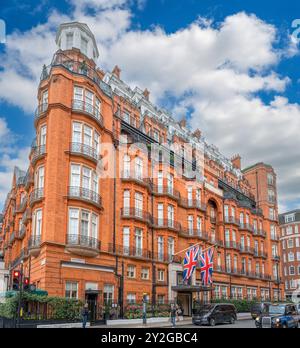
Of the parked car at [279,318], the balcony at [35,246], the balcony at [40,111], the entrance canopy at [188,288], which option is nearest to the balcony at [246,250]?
the entrance canopy at [188,288]

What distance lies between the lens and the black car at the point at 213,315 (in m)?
35.1

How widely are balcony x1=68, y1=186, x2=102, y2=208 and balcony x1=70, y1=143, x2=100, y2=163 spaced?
3.10 metres

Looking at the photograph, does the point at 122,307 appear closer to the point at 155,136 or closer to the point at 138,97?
the point at 155,136

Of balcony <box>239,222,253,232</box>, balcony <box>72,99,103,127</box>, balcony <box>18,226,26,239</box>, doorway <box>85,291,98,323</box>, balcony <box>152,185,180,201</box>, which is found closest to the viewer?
doorway <box>85,291,98,323</box>

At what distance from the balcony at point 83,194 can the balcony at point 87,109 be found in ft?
23.9

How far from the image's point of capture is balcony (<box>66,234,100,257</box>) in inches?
1324

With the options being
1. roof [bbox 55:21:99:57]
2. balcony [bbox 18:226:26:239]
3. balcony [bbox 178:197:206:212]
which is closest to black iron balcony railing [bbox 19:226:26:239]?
balcony [bbox 18:226:26:239]

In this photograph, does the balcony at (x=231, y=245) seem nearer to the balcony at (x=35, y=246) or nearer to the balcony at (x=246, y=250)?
the balcony at (x=246, y=250)

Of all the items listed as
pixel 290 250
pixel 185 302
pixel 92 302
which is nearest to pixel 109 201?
pixel 92 302

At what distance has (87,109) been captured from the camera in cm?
3853

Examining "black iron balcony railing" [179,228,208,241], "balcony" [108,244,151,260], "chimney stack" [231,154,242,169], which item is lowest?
"balcony" [108,244,151,260]

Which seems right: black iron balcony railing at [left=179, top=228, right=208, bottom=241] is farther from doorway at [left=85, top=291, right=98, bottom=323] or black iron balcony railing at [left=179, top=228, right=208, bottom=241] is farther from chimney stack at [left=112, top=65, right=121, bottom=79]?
chimney stack at [left=112, top=65, right=121, bottom=79]

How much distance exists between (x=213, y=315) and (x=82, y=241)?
1317 centimetres
